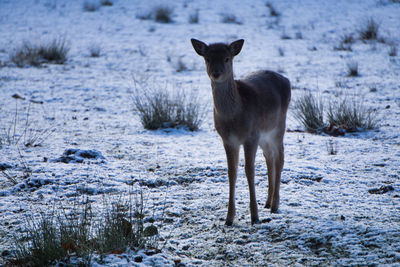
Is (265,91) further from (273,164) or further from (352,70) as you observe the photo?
(352,70)

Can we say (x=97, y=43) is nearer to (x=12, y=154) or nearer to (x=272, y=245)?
(x=12, y=154)

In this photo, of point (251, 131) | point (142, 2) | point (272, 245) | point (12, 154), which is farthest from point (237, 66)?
point (142, 2)

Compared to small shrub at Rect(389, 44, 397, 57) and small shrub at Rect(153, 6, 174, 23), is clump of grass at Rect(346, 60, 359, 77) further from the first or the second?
small shrub at Rect(153, 6, 174, 23)

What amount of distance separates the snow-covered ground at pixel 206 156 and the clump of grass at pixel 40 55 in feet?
0.91

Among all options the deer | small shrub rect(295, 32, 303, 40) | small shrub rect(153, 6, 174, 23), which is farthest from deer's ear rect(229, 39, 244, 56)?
small shrub rect(153, 6, 174, 23)

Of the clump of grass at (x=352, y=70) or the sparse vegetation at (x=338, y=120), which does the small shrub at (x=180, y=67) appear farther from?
the sparse vegetation at (x=338, y=120)

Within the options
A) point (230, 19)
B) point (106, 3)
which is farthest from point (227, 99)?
point (106, 3)

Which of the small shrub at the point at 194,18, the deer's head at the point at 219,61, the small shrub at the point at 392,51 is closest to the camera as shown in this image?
the deer's head at the point at 219,61

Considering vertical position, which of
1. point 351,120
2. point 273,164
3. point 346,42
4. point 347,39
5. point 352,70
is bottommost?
point 351,120

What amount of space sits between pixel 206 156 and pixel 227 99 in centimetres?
249

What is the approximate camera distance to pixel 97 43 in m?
16.6

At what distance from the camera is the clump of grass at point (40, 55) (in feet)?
44.9

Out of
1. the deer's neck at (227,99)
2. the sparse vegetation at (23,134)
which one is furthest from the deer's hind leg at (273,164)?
the sparse vegetation at (23,134)

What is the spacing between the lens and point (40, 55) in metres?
14.6
